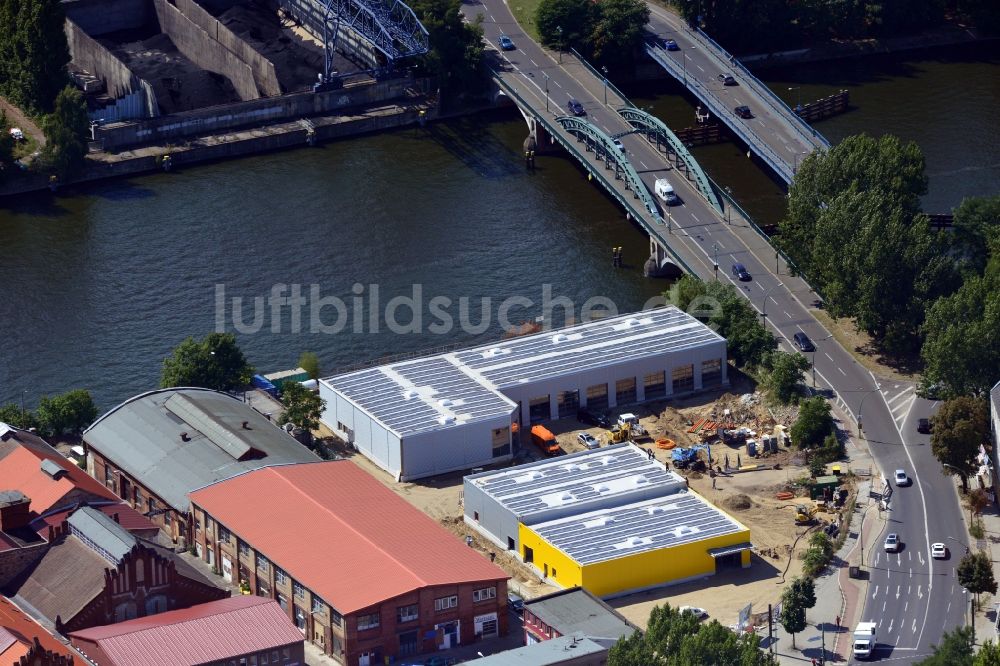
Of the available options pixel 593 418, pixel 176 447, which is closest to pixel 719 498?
pixel 593 418

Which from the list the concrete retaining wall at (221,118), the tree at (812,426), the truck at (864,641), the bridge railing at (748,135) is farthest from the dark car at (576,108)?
the truck at (864,641)

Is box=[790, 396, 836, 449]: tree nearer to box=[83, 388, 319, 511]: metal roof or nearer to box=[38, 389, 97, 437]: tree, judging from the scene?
box=[83, 388, 319, 511]: metal roof

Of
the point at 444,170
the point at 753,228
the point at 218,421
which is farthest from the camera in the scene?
the point at 444,170

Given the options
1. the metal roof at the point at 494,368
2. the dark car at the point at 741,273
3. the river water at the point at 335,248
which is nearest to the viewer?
the metal roof at the point at 494,368

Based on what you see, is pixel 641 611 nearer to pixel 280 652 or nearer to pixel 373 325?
pixel 280 652

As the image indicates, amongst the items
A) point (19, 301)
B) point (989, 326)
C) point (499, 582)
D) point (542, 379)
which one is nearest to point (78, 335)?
point (19, 301)

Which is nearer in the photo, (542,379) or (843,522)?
(843,522)

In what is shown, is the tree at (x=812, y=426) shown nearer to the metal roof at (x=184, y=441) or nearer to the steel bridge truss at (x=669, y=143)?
the metal roof at (x=184, y=441)
